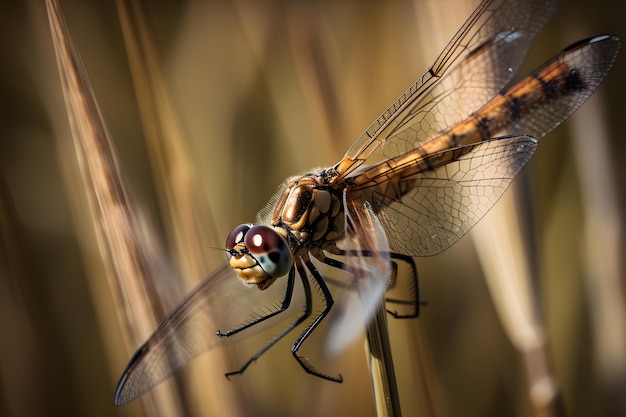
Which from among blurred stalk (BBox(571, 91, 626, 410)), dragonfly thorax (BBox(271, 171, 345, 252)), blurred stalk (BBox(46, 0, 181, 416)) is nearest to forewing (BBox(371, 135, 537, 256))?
dragonfly thorax (BBox(271, 171, 345, 252))

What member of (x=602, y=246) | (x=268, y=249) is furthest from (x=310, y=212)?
(x=602, y=246)

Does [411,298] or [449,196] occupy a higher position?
[449,196]

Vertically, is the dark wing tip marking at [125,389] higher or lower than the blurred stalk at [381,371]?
higher

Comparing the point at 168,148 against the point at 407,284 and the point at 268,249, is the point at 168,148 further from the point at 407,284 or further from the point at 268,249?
the point at 407,284

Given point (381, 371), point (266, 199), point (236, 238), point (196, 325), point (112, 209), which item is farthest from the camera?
point (266, 199)

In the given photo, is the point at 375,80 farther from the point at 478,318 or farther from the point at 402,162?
the point at 478,318

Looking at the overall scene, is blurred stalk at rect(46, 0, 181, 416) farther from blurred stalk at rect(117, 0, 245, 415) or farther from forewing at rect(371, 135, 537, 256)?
forewing at rect(371, 135, 537, 256)

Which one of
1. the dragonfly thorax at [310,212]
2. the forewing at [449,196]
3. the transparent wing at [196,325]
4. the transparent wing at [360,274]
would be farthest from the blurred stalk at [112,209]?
the forewing at [449,196]

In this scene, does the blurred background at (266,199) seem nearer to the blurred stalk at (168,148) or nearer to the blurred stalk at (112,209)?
the blurred stalk at (168,148)
